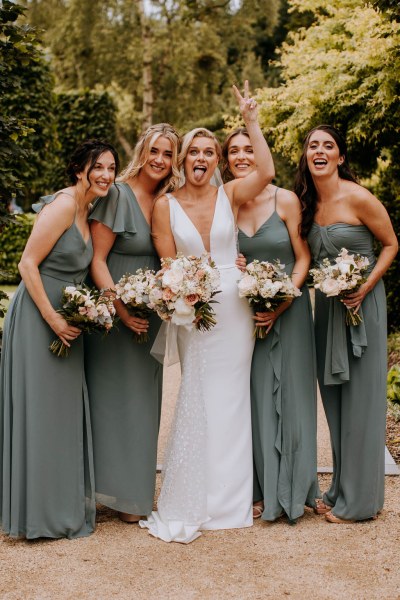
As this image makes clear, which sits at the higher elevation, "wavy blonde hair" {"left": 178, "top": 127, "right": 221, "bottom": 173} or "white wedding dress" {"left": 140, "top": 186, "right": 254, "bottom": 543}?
"wavy blonde hair" {"left": 178, "top": 127, "right": 221, "bottom": 173}

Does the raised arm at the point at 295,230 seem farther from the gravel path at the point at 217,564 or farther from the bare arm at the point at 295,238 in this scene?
the gravel path at the point at 217,564

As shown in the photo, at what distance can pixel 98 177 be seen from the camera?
4.18m

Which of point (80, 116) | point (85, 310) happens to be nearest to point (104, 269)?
point (85, 310)

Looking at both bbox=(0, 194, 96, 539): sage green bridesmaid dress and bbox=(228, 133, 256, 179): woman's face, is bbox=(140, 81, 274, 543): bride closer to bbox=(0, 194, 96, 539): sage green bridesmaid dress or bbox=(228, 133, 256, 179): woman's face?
bbox=(228, 133, 256, 179): woman's face

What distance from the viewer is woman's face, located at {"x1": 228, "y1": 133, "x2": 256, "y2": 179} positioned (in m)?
4.74

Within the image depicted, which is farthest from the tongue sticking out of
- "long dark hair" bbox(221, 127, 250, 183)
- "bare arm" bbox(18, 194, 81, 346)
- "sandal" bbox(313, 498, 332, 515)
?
"sandal" bbox(313, 498, 332, 515)

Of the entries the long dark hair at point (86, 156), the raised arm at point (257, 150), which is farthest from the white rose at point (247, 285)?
the long dark hair at point (86, 156)

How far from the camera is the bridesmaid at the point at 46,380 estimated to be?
4.07 meters

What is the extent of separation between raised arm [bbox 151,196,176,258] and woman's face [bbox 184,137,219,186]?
25cm

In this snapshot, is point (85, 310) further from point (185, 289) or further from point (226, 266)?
point (226, 266)

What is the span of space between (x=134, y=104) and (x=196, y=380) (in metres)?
24.4

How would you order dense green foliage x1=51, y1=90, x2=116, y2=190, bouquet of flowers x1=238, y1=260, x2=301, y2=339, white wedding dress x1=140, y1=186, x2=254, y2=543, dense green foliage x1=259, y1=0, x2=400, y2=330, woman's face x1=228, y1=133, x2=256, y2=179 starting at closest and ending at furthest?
bouquet of flowers x1=238, y1=260, x2=301, y2=339 → white wedding dress x1=140, y1=186, x2=254, y2=543 → woman's face x1=228, y1=133, x2=256, y2=179 → dense green foliage x1=259, y1=0, x2=400, y2=330 → dense green foliage x1=51, y1=90, x2=116, y2=190

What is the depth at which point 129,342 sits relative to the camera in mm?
4414

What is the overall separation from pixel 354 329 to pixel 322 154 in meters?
1.09
